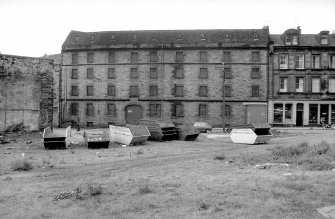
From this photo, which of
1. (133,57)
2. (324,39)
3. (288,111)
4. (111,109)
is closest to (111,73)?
(133,57)

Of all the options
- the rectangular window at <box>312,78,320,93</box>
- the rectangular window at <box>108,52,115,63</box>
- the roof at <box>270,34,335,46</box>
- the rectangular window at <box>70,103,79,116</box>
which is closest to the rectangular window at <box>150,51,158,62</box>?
the rectangular window at <box>108,52,115,63</box>

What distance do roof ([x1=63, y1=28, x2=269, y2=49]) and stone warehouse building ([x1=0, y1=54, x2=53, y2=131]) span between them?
20.6 m

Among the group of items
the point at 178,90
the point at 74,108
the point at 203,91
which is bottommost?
the point at 74,108

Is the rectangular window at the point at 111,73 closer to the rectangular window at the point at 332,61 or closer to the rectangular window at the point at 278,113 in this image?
the rectangular window at the point at 278,113

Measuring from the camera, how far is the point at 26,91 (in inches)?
Answer: 948

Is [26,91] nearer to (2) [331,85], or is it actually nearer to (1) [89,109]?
(1) [89,109]

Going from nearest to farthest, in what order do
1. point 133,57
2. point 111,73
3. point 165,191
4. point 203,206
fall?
point 203,206 → point 165,191 → point 133,57 → point 111,73

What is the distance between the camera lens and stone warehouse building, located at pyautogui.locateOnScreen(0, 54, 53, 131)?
2323cm

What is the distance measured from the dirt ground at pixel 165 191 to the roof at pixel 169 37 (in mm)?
31421

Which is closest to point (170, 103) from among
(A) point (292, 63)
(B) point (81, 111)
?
(B) point (81, 111)

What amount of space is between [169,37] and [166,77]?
17.0ft

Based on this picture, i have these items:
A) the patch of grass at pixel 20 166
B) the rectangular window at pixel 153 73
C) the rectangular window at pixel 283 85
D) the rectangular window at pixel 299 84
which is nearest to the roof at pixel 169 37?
the rectangular window at pixel 153 73

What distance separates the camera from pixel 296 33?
43.2 m

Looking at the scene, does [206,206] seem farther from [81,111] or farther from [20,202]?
[81,111]
